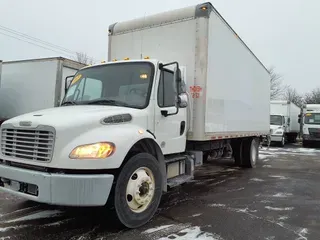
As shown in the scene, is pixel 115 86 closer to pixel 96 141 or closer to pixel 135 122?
pixel 135 122

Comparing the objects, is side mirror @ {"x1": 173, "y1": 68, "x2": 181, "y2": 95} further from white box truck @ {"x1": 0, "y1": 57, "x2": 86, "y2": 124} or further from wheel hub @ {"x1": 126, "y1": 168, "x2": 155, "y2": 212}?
white box truck @ {"x1": 0, "y1": 57, "x2": 86, "y2": 124}

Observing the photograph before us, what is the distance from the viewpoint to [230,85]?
25.7 feet

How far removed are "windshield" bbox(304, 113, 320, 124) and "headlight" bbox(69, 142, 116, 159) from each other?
2246 cm

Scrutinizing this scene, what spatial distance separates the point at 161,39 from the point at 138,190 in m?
3.54

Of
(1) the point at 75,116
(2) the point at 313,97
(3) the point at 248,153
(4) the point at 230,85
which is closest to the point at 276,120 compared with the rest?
(3) the point at 248,153

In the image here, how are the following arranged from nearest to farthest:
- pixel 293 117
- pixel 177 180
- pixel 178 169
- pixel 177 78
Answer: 1. pixel 177 78
2. pixel 177 180
3. pixel 178 169
4. pixel 293 117

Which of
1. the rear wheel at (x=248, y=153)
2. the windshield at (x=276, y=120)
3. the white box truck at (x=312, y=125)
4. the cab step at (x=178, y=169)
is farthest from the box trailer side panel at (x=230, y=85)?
the white box truck at (x=312, y=125)

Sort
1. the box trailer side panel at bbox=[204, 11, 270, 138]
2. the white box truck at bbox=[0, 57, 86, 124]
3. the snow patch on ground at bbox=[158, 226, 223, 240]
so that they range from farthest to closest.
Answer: the white box truck at bbox=[0, 57, 86, 124] → the box trailer side panel at bbox=[204, 11, 270, 138] → the snow patch on ground at bbox=[158, 226, 223, 240]

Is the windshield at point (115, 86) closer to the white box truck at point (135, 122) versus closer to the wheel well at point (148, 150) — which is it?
the white box truck at point (135, 122)

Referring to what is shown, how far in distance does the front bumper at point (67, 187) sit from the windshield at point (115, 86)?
1.43 metres

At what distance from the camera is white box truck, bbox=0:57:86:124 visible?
10555 millimetres

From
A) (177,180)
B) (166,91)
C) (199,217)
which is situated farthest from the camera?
(177,180)

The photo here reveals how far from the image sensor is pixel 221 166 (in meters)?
11.3

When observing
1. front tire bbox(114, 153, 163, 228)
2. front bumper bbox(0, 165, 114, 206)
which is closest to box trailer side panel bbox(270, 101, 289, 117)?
front tire bbox(114, 153, 163, 228)
